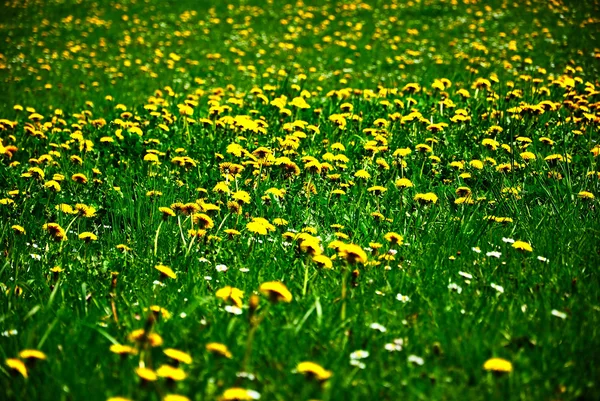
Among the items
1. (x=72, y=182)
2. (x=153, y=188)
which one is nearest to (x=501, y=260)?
(x=153, y=188)

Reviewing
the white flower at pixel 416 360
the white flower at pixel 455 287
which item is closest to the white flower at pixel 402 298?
the white flower at pixel 455 287

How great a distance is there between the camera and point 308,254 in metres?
2.38

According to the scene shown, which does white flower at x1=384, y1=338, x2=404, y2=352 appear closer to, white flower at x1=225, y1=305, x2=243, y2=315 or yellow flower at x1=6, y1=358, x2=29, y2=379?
white flower at x1=225, y1=305, x2=243, y2=315

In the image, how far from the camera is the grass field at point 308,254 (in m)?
1.84

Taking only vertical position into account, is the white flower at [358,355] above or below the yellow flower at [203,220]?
above

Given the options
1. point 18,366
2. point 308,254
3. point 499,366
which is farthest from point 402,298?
point 18,366

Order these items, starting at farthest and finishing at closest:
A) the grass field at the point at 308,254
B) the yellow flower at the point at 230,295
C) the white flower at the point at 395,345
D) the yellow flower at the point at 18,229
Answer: the yellow flower at the point at 18,229, the yellow flower at the point at 230,295, the white flower at the point at 395,345, the grass field at the point at 308,254

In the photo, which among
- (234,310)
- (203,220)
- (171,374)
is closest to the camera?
(171,374)

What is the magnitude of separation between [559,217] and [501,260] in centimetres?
64

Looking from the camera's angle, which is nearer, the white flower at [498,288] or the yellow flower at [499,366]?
the yellow flower at [499,366]

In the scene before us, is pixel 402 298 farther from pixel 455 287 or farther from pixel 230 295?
pixel 230 295

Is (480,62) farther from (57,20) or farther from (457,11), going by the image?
(57,20)

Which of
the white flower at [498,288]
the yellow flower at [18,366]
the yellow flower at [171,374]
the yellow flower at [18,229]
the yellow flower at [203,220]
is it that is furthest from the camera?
the yellow flower at [18,229]

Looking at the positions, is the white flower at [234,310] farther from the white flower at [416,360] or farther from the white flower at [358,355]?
the white flower at [416,360]
